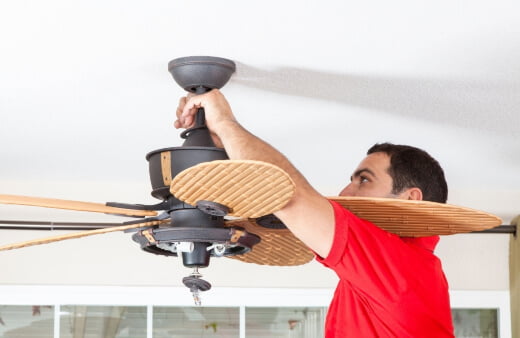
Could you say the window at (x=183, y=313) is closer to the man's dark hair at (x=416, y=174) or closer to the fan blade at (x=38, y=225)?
the fan blade at (x=38, y=225)

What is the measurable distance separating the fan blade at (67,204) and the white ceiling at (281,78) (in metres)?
0.50

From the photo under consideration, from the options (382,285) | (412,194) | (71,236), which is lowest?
(382,285)

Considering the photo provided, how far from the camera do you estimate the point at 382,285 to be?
74.9 inches

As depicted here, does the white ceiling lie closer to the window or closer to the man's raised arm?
the man's raised arm

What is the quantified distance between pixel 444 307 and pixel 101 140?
1.77 metres

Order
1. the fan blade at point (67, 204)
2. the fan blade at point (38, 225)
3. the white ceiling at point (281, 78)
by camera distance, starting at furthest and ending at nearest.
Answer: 1. the fan blade at point (38, 225)
2. the white ceiling at point (281, 78)
3. the fan blade at point (67, 204)

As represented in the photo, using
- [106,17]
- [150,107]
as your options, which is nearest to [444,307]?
[106,17]

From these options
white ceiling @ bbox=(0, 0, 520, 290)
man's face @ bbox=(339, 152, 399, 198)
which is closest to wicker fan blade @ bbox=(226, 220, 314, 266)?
man's face @ bbox=(339, 152, 399, 198)

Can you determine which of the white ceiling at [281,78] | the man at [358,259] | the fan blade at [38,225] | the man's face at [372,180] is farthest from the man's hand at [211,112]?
the fan blade at [38,225]

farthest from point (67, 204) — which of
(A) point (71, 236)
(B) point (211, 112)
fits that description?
(B) point (211, 112)

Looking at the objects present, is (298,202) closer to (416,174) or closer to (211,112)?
(211,112)

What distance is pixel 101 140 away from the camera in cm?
342

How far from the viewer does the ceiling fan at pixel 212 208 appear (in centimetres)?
163

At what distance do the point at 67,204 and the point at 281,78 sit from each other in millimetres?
980
